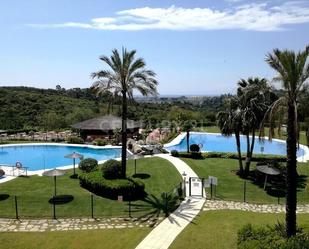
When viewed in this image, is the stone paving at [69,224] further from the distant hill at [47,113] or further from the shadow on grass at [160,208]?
the distant hill at [47,113]

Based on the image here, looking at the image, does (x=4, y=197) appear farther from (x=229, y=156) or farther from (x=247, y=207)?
(x=229, y=156)

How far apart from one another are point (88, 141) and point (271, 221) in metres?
32.1

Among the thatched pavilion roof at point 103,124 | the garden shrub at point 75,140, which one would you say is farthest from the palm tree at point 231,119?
the garden shrub at point 75,140

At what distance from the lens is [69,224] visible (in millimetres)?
16531

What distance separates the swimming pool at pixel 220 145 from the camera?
43050 mm

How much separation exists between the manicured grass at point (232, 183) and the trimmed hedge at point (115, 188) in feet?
14.3

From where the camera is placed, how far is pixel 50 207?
61.2 ft

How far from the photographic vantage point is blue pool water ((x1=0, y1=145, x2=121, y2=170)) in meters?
35.0

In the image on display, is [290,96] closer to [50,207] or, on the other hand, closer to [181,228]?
[181,228]

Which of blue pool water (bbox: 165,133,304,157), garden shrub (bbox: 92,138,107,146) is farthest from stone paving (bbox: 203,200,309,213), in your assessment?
garden shrub (bbox: 92,138,107,146)

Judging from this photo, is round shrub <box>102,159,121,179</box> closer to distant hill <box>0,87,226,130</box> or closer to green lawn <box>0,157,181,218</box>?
green lawn <box>0,157,181,218</box>

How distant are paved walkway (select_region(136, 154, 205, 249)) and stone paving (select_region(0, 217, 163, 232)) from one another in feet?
2.16

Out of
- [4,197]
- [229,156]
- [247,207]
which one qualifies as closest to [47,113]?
[229,156]

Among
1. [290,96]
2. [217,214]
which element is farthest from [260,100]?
[290,96]
